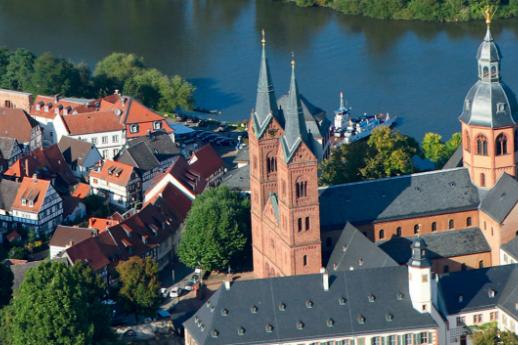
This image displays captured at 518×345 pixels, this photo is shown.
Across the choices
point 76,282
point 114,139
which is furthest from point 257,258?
point 114,139

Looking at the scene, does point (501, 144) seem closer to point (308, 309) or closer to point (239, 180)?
point (308, 309)

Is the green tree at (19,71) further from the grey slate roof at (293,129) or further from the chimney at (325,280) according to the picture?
the chimney at (325,280)

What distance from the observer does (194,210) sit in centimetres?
9962

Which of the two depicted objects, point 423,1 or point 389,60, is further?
point 423,1

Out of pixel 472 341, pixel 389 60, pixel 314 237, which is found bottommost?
pixel 472 341

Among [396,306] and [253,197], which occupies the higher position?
[253,197]

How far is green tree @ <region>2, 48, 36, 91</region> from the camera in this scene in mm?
137875

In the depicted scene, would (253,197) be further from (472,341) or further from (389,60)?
(389,60)

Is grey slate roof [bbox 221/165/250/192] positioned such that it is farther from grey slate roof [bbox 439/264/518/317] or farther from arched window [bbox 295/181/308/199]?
grey slate roof [bbox 439/264/518/317]

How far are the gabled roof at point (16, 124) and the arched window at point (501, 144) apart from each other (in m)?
38.9

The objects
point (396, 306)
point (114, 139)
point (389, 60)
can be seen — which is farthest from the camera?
point (389, 60)

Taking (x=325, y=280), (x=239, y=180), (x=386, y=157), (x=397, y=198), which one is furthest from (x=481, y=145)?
(x=239, y=180)

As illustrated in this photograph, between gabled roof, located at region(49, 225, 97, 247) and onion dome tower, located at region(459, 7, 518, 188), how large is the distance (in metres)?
22.9

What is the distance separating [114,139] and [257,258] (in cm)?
2633
